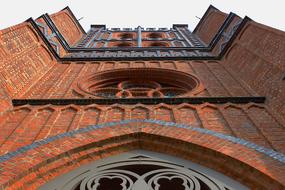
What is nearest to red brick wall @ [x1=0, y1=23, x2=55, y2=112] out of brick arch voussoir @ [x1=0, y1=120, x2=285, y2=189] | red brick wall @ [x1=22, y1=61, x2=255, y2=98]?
red brick wall @ [x1=22, y1=61, x2=255, y2=98]

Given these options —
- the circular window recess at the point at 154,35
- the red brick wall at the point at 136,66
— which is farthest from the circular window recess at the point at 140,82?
the circular window recess at the point at 154,35

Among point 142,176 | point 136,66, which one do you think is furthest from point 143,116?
point 136,66

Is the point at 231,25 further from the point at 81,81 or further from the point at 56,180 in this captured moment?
the point at 56,180

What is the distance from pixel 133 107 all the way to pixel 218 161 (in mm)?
2535

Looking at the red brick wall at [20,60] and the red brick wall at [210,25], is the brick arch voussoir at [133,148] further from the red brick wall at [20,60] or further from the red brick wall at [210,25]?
the red brick wall at [210,25]

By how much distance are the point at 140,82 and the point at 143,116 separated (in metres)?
3.92

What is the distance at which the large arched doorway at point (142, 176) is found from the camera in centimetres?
408

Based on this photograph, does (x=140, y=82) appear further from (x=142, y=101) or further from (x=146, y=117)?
(x=146, y=117)

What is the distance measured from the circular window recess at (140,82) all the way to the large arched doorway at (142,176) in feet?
12.9

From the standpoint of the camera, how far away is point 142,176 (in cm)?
420

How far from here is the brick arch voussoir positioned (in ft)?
13.6

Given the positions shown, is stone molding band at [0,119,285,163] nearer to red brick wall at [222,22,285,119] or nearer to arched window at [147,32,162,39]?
red brick wall at [222,22,285,119]

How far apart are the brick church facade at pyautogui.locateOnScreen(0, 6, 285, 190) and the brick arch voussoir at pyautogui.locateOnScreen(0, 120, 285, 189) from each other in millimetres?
14

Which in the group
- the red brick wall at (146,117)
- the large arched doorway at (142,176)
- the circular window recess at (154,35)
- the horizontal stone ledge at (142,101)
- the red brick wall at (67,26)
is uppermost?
the circular window recess at (154,35)
